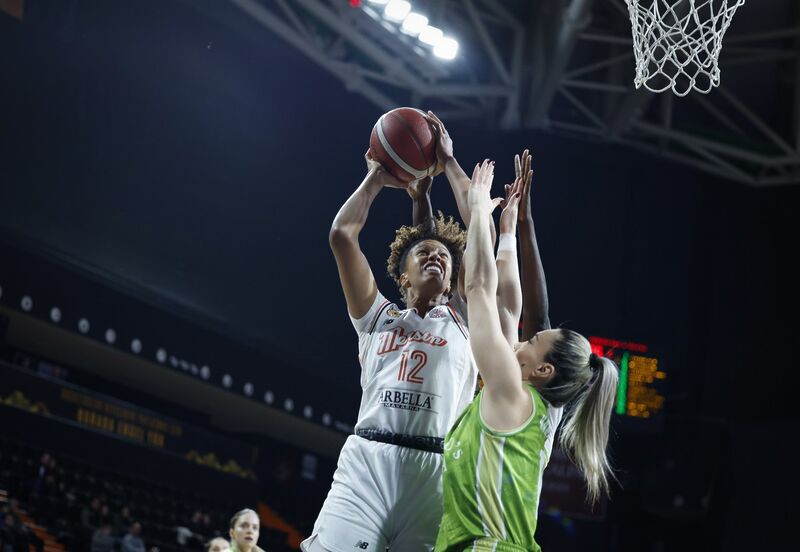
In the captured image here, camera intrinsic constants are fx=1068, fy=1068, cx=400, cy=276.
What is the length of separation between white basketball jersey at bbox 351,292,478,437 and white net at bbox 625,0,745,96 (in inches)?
93.8

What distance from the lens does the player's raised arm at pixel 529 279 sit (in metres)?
4.14

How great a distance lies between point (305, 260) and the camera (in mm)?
14453

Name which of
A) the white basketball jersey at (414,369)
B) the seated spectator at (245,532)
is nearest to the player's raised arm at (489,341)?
the white basketball jersey at (414,369)

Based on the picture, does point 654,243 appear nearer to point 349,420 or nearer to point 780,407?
point 780,407

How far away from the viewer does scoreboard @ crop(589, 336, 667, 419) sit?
530 inches

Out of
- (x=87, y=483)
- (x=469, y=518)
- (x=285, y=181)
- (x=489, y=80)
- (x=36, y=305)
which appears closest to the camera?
(x=469, y=518)

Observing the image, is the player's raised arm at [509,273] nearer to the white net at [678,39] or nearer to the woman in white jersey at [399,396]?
the woman in white jersey at [399,396]

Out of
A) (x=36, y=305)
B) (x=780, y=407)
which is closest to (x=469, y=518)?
(x=36, y=305)

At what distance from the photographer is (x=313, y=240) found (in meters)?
14.5

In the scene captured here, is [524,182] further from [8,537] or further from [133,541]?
[133,541]

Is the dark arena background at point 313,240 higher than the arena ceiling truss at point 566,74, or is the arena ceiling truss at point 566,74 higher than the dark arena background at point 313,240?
the arena ceiling truss at point 566,74

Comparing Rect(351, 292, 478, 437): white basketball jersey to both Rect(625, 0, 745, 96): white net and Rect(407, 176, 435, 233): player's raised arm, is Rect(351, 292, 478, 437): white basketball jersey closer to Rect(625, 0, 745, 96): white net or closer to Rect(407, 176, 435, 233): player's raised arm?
Rect(407, 176, 435, 233): player's raised arm

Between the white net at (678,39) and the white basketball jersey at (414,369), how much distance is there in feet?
7.81

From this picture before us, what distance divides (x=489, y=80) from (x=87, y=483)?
774 cm
